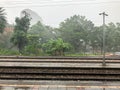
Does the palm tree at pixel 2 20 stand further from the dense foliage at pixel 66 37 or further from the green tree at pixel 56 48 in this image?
the green tree at pixel 56 48

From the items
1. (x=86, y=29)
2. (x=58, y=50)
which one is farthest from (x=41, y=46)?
(x=86, y=29)

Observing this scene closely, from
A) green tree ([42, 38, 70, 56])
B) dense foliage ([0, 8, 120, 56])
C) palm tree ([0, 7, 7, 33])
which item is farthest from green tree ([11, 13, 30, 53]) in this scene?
green tree ([42, 38, 70, 56])

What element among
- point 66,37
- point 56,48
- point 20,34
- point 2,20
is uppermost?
point 2,20

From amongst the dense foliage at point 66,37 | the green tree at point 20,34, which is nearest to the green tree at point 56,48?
the dense foliage at point 66,37

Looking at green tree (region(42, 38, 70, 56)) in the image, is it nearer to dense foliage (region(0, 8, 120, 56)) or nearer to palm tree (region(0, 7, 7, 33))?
dense foliage (region(0, 8, 120, 56))

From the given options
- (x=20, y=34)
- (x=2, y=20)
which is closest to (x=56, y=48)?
(x=20, y=34)

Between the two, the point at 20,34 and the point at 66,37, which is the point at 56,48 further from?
the point at 66,37

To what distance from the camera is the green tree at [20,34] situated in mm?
50644

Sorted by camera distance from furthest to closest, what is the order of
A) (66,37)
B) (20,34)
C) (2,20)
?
(66,37)
(2,20)
(20,34)

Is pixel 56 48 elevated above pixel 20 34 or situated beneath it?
situated beneath

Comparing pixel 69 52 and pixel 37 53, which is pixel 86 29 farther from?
pixel 37 53

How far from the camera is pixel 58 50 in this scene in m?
41.6

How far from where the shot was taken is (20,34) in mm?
50406

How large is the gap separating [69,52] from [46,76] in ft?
114
